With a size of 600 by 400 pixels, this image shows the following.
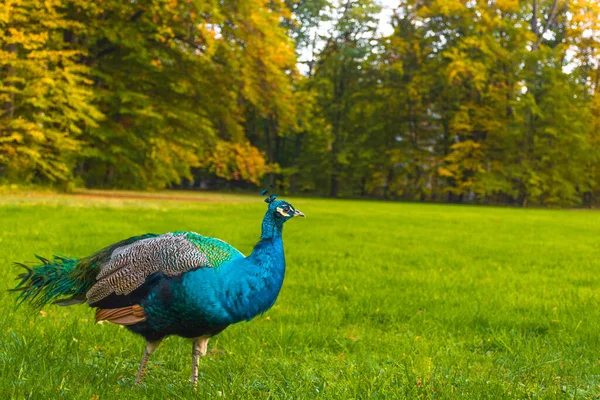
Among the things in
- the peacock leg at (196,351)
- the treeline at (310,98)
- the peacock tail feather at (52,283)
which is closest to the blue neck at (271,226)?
the peacock leg at (196,351)

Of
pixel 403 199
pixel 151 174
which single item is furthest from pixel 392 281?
pixel 403 199

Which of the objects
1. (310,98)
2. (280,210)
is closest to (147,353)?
(280,210)

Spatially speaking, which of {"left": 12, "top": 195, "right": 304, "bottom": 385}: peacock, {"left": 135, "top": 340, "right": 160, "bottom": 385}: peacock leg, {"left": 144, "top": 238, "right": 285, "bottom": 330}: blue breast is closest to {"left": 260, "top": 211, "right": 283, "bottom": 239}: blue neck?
{"left": 12, "top": 195, "right": 304, "bottom": 385}: peacock

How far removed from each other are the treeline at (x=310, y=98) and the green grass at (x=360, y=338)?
12.6 metres

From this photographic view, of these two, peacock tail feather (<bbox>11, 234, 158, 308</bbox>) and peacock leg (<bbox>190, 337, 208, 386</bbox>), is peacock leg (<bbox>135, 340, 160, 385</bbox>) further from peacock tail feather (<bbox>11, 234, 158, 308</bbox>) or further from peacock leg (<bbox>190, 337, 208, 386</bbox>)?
peacock tail feather (<bbox>11, 234, 158, 308</bbox>)

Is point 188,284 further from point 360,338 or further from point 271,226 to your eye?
point 360,338

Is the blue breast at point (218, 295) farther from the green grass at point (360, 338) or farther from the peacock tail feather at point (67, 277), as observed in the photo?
the peacock tail feather at point (67, 277)

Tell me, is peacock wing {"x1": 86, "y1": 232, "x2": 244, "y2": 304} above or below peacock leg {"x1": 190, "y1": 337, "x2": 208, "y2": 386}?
above

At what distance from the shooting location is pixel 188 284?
325cm

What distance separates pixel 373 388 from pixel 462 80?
141ft

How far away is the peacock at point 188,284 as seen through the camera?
10.7 feet

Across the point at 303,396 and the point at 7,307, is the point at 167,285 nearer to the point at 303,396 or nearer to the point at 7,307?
the point at 303,396

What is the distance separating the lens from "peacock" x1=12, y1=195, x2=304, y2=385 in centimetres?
326

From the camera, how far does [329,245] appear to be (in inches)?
485
